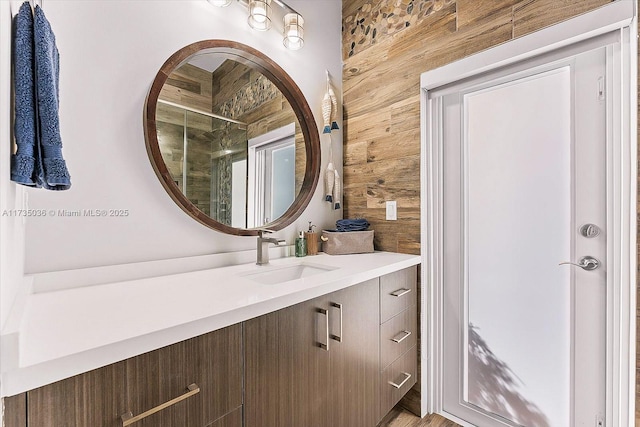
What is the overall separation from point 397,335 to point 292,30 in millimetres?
1762

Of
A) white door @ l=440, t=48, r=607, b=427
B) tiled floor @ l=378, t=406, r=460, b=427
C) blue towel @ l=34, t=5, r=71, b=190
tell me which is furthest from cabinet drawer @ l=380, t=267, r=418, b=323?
blue towel @ l=34, t=5, r=71, b=190

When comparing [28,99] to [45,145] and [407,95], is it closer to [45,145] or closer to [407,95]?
[45,145]

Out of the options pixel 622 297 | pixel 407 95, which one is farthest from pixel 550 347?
pixel 407 95

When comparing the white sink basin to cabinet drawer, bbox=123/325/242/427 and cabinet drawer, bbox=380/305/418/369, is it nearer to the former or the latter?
cabinet drawer, bbox=380/305/418/369

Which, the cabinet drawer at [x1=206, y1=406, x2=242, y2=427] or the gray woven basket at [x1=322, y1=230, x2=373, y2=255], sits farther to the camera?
the gray woven basket at [x1=322, y1=230, x2=373, y2=255]

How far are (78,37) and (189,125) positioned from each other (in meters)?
0.47

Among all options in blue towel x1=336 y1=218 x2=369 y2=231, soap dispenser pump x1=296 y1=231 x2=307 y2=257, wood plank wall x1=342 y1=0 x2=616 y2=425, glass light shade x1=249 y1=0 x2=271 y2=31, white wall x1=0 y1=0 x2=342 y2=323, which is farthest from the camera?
blue towel x1=336 y1=218 x2=369 y2=231

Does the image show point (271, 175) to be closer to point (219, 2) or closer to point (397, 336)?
point (219, 2)

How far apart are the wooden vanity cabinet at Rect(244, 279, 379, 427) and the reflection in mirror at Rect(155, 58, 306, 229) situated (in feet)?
2.26

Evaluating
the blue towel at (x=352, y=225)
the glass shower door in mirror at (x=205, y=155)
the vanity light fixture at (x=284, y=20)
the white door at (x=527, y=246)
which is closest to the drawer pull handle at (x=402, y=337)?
the white door at (x=527, y=246)

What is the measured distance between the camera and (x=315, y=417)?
3.58 ft

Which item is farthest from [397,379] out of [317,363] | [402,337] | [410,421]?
[317,363]

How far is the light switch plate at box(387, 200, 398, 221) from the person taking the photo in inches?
72.0

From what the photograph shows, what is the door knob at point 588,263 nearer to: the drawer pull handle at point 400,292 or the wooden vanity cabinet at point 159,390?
the drawer pull handle at point 400,292
